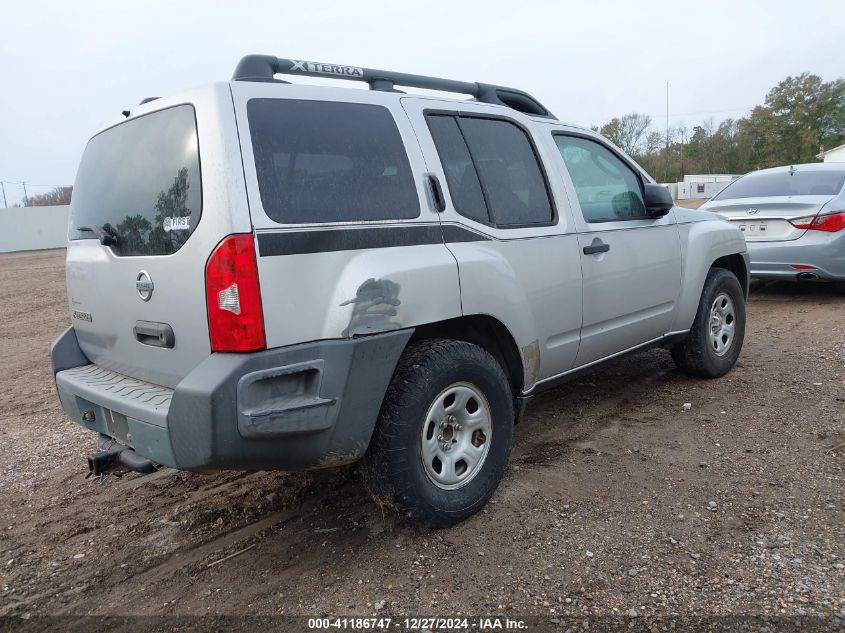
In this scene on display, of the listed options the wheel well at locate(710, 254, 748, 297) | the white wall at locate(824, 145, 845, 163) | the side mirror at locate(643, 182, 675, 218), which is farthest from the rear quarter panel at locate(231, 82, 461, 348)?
the white wall at locate(824, 145, 845, 163)

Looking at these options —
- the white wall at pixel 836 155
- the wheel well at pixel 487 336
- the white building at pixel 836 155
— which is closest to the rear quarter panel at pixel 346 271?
the wheel well at pixel 487 336

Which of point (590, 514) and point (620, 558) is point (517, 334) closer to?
point (590, 514)

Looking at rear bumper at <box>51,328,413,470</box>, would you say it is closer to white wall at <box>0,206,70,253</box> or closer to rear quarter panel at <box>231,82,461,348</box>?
rear quarter panel at <box>231,82,461,348</box>

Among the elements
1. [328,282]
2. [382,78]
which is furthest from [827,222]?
[328,282]

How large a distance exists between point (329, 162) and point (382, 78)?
0.87 meters

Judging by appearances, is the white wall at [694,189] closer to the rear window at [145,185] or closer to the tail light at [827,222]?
the tail light at [827,222]

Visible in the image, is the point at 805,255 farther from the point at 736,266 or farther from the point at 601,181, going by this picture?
the point at 601,181

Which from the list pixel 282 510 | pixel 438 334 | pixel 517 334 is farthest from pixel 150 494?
pixel 517 334

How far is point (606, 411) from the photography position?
458 cm

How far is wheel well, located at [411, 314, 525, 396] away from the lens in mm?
3051

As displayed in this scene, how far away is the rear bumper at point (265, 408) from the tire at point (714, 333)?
2.95 meters

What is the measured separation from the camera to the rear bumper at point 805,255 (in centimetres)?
718

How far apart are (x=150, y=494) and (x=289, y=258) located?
1.94 metres

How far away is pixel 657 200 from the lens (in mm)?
4180
